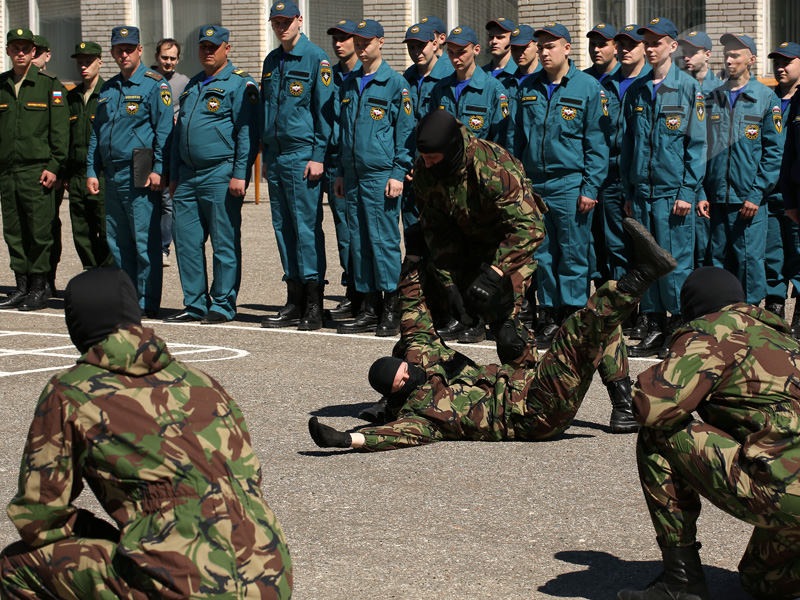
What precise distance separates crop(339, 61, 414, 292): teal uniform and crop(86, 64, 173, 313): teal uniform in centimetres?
178

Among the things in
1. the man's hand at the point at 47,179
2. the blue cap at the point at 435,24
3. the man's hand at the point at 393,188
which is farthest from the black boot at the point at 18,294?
the blue cap at the point at 435,24

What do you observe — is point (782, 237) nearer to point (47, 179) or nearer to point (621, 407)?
point (621, 407)

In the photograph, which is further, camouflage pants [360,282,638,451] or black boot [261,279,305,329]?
black boot [261,279,305,329]

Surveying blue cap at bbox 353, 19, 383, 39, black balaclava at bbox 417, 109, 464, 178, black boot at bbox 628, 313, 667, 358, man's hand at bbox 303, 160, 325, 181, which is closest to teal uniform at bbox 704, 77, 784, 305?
black boot at bbox 628, 313, 667, 358

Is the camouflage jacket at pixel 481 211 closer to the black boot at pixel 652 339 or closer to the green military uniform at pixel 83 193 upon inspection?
the black boot at pixel 652 339

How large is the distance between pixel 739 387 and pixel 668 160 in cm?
578

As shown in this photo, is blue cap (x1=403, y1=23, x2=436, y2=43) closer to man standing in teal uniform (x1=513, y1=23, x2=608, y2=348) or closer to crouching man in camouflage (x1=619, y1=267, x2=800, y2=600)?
man standing in teal uniform (x1=513, y1=23, x2=608, y2=348)

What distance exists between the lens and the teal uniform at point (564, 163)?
10.1 m

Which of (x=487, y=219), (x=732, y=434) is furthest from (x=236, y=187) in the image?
(x=732, y=434)

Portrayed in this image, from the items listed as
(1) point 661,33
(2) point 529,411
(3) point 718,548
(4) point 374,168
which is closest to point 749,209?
(1) point 661,33

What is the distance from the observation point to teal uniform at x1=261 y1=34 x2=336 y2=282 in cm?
1084

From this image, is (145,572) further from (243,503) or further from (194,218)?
(194,218)

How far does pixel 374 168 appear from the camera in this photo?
10.7m

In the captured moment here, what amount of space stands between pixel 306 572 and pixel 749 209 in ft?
20.3
